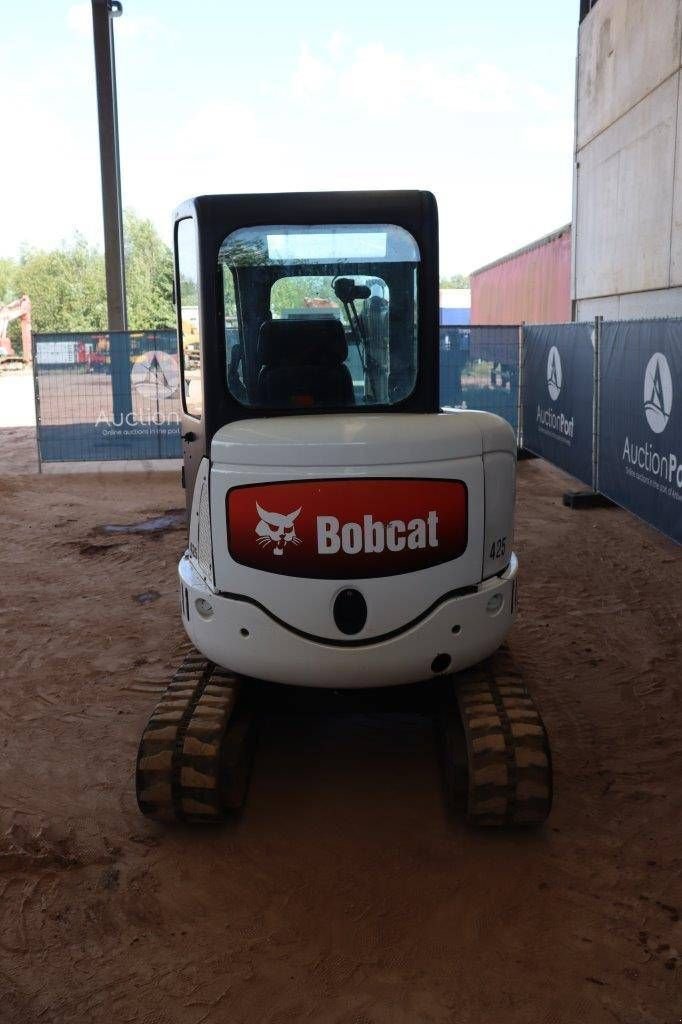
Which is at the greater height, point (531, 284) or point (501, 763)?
point (531, 284)

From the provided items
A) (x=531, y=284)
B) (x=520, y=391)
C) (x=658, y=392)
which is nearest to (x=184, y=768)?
(x=658, y=392)

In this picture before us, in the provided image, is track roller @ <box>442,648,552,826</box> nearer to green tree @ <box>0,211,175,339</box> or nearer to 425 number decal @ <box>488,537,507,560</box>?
425 number decal @ <box>488,537,507,560</box>

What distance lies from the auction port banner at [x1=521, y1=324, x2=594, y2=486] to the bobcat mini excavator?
24.6 ft

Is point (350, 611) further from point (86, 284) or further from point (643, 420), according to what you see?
point (86, 284)

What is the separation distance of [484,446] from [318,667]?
1242 millimetres

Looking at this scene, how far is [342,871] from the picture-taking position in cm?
437

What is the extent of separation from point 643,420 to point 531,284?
59.6 feet

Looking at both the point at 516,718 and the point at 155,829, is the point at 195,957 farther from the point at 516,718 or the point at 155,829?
the point at 516,718

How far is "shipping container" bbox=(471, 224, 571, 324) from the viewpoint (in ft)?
77.0

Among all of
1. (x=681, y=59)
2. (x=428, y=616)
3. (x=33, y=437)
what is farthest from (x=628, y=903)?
(x=33, y=437)

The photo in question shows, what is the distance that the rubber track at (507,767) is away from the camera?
441 centimetres

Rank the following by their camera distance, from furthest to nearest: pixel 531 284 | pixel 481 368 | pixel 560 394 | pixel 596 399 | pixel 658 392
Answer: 1. pixel 531 284
2. pixel 481 368
3. pixel 560 394
4. pixel 596 399
5. pixel 658 392

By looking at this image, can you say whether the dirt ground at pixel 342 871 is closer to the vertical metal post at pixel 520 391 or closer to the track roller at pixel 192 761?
the track roller at pixel 192 761

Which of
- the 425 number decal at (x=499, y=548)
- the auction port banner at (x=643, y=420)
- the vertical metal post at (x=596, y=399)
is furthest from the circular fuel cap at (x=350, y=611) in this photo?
the vertical metal post at (x=596, y=399)
